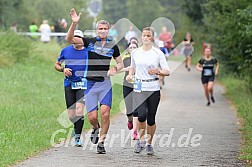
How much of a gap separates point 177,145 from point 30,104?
616cm

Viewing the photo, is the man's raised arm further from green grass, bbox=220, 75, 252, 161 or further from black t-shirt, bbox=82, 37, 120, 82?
green grass, bbox=220, 75, 252, 161

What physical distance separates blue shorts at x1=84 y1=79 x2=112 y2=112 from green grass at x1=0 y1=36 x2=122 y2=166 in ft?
3.65

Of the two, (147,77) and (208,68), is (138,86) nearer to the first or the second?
(147,77)

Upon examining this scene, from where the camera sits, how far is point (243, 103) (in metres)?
21.8

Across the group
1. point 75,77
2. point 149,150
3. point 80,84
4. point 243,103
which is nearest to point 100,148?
point 149,150

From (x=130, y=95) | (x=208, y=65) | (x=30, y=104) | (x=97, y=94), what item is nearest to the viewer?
(x=97, y=94)

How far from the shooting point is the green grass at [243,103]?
42.0 ft

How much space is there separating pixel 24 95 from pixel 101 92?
8273mm

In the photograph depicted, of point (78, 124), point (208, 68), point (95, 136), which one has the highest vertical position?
point (78, 124)

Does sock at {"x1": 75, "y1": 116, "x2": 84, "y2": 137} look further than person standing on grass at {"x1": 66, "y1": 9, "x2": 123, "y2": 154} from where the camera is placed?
Yes

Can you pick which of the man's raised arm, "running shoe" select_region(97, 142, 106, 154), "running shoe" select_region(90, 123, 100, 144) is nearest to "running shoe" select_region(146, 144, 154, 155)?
"running shoe" select_region(97, 142, 106, 154)

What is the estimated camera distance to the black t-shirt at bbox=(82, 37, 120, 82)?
11945 millimetres

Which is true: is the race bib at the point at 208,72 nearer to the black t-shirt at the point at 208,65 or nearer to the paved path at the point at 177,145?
the black t-shirt at the point at 208,65

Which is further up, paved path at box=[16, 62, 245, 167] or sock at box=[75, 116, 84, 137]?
sock at box=[75, 116, 84, 137]
